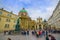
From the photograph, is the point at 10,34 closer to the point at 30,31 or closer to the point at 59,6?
the point at 30,31

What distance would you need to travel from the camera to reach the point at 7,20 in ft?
10.5

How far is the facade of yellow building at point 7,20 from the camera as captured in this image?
315 centimetres

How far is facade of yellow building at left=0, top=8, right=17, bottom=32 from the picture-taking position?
3.15 meters

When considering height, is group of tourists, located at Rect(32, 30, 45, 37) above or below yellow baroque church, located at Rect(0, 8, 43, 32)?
below

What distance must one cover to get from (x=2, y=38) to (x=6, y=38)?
0.37 feet

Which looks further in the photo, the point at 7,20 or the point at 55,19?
the point at 7,20

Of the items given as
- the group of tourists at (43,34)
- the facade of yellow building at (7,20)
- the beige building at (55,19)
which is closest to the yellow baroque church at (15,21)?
the facade of yellow building at (7,20)

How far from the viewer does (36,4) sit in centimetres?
325

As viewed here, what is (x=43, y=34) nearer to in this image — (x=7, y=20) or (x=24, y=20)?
(x=24, y=20)

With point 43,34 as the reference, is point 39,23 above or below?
above

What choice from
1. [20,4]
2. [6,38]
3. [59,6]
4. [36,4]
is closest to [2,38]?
[6,38]

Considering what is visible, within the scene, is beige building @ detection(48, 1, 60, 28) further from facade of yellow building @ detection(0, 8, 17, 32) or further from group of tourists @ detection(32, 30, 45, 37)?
facade of yellow building @ detection(0, 8, 17, 32)

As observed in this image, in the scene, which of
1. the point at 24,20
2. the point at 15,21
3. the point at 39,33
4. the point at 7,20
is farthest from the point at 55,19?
the point at 7,20

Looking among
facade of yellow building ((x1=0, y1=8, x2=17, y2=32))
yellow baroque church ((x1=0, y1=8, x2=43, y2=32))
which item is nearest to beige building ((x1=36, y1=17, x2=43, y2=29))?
yellow baroque church ((x1=0, y1=8, x2=43, y2=32))
